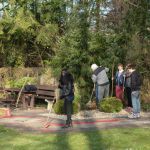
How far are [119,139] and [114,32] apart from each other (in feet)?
36.9

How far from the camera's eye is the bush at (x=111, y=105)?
1742 cm

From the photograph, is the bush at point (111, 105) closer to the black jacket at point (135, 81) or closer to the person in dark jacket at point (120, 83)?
the person in dark jacket at point (120, 83)

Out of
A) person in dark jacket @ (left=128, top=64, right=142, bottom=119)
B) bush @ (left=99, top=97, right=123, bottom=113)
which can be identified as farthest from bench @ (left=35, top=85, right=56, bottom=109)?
person in dark jacket @ (left=128, top=64, right=142, bottom=119)

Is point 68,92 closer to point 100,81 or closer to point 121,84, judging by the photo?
point 100,81

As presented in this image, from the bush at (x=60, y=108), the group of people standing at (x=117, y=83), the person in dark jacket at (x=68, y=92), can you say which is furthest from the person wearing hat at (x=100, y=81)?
the person in dark jacket at (x=68, y=92)

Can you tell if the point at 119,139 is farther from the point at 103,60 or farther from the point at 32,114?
the point at 103,60

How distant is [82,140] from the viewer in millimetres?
A: 11898

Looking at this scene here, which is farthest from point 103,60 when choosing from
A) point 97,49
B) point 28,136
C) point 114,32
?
point 28,136

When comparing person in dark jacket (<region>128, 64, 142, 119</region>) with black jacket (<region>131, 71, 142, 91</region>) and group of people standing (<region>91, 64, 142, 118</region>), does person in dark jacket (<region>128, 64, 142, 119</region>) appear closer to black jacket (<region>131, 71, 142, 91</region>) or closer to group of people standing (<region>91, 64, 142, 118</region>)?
black jacket (<region>131, 71, 142, 91</region>)

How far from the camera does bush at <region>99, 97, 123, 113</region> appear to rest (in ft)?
57.2

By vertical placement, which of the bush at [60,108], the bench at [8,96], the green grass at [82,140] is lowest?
the green grass at [82,140]

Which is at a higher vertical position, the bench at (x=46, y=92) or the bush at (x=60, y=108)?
the bench at (x=46, y=92)

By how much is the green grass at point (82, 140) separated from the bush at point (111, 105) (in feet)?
13.2

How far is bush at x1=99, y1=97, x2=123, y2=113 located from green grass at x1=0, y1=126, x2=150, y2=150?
4.03 m
